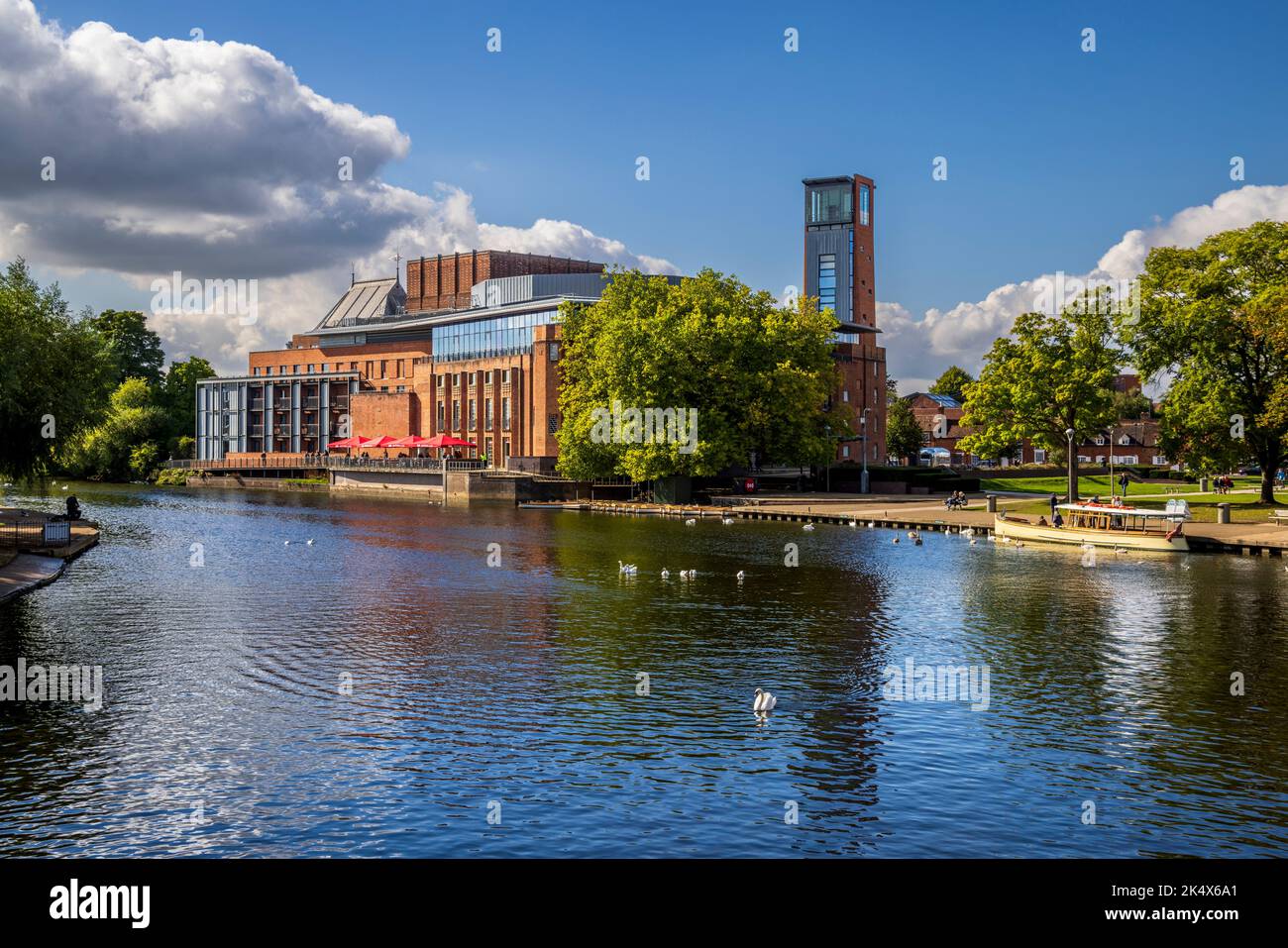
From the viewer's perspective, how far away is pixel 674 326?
94562mm

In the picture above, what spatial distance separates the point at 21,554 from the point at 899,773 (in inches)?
1737

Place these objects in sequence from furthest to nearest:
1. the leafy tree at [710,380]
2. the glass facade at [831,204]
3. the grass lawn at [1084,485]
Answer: the glass facade at [831,204]
the grass lawn at [1084,485]
the leafy tree at [710,380]

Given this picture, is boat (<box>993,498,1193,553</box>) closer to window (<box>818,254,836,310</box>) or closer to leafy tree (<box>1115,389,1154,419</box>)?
window (<box>818,254,836,310</box>)

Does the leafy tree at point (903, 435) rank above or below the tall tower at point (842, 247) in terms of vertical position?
below

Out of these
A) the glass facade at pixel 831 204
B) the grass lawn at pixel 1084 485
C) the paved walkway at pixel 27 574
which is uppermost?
the glass facade at pixel 831 204

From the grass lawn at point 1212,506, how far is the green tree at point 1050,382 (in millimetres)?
3789

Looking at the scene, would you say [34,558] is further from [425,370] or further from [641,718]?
[425,370]

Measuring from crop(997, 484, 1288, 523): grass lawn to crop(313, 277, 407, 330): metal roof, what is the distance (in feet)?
361

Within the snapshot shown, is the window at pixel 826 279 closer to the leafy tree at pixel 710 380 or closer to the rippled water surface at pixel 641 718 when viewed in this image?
the leafy tree at pixel 710 380

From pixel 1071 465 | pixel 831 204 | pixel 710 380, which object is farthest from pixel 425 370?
pixel 1071 465

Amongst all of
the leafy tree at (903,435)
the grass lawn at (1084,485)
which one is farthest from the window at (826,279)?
the grass lawn at (1084,485)

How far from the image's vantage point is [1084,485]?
4798 inches

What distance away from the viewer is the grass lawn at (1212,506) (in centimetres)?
7231
